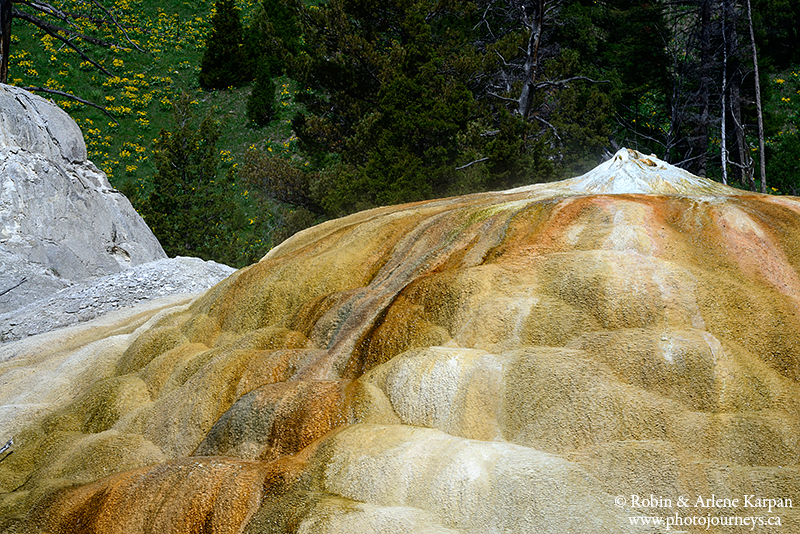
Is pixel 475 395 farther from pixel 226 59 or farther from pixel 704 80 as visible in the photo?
pixel 226 59

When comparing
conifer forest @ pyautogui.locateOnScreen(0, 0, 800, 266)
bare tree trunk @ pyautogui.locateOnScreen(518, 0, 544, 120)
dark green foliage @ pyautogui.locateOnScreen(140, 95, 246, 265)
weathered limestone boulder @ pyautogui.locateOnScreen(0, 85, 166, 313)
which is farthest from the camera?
dark green foliage @ pyautogui.locateOnScreen(140, 95, 246, 265)

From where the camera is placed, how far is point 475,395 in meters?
5.66

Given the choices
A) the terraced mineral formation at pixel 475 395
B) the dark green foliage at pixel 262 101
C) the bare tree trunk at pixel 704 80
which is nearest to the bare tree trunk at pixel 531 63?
the bare tree trunk at pixel 704 80

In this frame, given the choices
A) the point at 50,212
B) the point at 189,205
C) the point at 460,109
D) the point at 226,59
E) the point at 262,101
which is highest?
the point at 226,59

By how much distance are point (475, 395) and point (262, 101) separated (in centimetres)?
3229

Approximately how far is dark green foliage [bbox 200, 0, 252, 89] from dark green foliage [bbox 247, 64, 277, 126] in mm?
2011

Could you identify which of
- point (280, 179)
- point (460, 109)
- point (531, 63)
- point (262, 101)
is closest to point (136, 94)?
point (262, 101)

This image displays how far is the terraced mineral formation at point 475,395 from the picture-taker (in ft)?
15.9

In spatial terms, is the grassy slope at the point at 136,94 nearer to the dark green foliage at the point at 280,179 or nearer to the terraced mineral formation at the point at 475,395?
the dark green foliage at the point at 280,179

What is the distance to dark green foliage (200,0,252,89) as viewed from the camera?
1465 inches

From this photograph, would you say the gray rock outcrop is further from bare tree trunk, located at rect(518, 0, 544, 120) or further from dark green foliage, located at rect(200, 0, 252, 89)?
dark green foliage, located at rect(200, 0, 252, 89)

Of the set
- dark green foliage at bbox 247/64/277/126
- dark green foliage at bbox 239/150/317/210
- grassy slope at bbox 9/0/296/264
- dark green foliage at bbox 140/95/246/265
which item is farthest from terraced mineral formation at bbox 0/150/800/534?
dark green foliage at bbox 247/64/277/126

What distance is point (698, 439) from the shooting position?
494 centimetres

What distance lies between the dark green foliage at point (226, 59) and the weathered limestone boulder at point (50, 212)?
22.2 m
